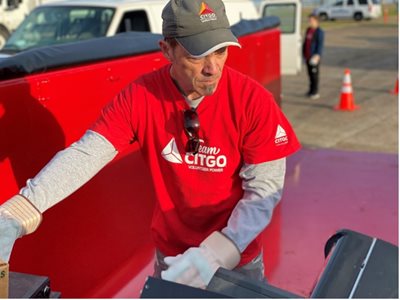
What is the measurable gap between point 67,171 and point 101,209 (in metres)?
1.65

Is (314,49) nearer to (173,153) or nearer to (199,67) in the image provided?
(173,153)

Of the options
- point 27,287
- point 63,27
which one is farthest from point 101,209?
point 63,27

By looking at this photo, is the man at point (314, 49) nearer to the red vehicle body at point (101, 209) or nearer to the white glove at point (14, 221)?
the red vehicle body at point (101, 209)

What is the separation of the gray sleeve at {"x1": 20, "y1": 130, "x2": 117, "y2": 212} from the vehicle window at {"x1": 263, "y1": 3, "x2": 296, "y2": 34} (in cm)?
1217

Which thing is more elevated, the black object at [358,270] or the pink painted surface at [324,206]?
the black object at [358,270]

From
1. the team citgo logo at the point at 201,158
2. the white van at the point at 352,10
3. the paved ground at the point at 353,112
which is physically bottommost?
the white van at the point at 352,10

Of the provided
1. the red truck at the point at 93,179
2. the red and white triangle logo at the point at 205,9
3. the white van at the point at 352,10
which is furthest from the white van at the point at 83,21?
the white van at the point at 352,10

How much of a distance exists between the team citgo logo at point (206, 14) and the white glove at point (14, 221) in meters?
0.81

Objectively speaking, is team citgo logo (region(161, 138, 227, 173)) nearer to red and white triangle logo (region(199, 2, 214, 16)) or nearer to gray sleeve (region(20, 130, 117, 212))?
gray sleeve (region(20, 130, 117, 212))

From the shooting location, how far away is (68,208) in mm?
3369

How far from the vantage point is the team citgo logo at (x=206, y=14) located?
1.97 metres

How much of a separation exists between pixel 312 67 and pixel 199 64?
31.1ft

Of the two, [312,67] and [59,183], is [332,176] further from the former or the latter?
[312,67]

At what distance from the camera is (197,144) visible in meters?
2.17
